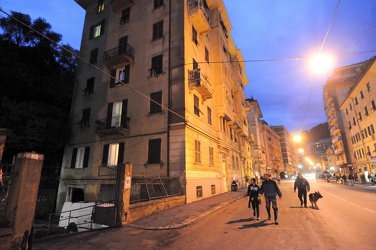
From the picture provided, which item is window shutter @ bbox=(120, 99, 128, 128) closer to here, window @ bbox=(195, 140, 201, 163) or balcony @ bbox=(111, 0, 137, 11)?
window @ bbox=(195, 140, 201, 163)

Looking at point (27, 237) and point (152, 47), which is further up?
point (152, 47)

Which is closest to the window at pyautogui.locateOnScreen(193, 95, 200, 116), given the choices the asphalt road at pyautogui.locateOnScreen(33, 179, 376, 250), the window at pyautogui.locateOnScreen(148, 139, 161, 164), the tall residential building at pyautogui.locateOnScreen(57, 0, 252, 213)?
the tall residential building at pyautogui.locateOnScreen(57, 0, 252, 213)

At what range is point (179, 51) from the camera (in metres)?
17.4

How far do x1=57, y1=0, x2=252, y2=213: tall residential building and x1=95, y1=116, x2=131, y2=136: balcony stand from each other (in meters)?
0.09

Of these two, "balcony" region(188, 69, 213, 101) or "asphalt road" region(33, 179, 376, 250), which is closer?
"asphalt road" region(33, 179, 376, 250)

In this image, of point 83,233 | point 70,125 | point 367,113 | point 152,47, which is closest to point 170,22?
point 152,47

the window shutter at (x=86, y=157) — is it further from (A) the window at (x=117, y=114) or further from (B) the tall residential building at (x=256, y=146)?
(B) the tall residential building at (x=256, y=146)

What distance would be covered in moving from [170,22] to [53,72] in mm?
19662

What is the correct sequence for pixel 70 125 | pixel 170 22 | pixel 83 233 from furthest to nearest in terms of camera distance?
pixel 70 125 < pixel 170 22 < pixel 83 233

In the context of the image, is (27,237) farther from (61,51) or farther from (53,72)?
(61,51)

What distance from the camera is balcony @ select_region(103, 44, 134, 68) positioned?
62.7 feet

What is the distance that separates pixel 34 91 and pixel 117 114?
12263mm

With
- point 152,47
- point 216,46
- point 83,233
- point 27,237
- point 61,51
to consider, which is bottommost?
point 83,233

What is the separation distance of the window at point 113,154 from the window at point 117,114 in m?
1.85
